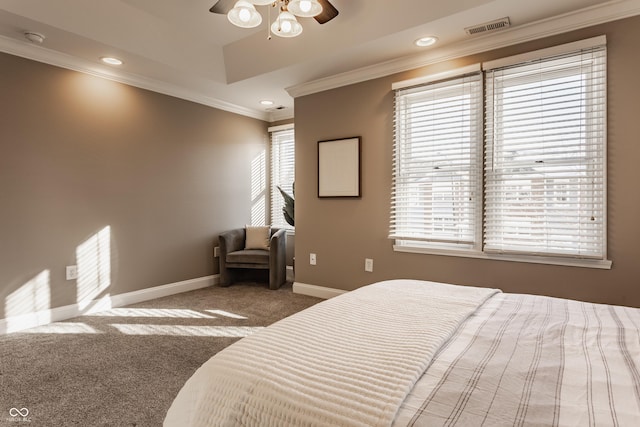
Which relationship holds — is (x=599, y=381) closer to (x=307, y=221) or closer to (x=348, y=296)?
(x=348, y=296)

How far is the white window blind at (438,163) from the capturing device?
3.01 metres

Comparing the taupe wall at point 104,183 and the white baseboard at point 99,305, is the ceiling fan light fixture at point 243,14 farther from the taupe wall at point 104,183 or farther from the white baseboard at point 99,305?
the white baseboard at point 99,305

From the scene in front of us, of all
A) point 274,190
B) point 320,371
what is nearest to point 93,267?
point 274,190

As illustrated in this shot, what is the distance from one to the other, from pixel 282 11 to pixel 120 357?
8.49ft

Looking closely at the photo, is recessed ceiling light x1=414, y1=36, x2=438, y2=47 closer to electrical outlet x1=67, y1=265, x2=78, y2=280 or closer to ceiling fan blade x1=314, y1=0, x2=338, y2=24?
ceiling fan blade x1=314, y1=0, x2=338, y2=24

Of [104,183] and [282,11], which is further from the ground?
[282,11]

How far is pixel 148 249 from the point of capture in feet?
13.1

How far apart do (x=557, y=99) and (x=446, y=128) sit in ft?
2.71

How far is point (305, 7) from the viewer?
2076mm

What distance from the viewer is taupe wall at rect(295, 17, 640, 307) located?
2418 millimetres

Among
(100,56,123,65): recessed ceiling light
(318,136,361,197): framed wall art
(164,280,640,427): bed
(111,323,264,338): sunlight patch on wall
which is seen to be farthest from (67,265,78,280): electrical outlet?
(164,280,640,427): bed

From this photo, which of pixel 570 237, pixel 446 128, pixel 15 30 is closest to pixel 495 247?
pixel 570 237

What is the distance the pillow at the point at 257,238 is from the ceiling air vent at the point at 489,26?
Answer: 3245 millimetres
